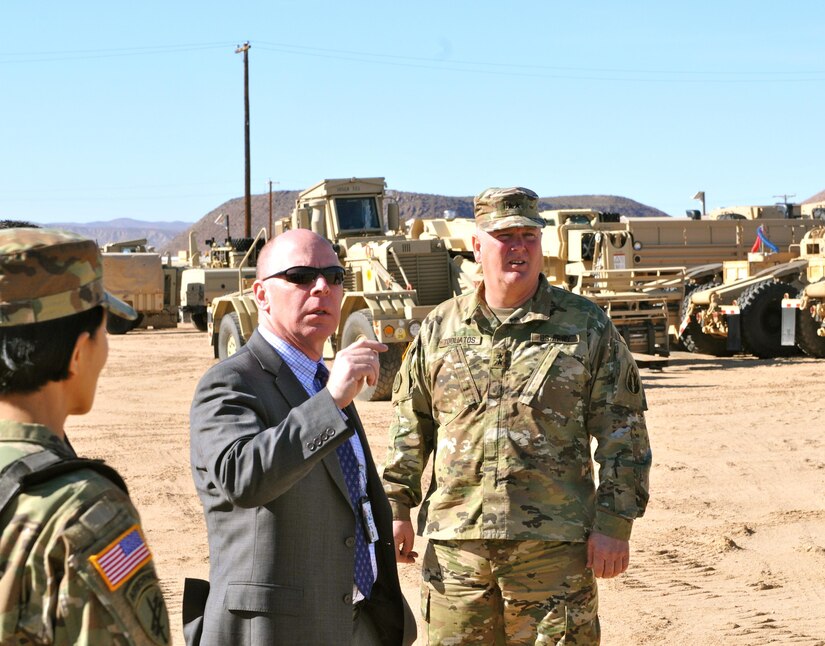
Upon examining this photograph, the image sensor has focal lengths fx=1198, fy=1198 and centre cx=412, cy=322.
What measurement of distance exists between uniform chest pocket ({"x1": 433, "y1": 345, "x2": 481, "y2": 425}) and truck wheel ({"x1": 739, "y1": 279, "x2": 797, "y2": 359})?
1483cm

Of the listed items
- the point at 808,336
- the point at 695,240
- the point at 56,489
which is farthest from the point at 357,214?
the point at 56,489

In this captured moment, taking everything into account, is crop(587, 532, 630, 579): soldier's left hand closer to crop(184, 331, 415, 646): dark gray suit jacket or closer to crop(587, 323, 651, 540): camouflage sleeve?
crop(587, 323, 651, 540): camouflage sleeve

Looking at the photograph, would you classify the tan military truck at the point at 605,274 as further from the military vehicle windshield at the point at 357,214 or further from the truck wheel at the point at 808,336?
the truck wheel at the point at 808,336

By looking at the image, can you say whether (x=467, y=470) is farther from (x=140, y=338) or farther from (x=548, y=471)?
(x=140, y=338)

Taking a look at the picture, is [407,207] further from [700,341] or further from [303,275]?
[303,275]

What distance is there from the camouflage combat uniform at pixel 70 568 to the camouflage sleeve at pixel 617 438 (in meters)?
1.97

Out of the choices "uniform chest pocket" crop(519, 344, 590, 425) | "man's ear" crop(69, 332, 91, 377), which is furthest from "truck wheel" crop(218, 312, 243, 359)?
"man's ear" crop(69, 332, 91, 377)

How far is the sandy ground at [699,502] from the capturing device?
5.92 meters

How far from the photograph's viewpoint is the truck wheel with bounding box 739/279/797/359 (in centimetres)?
1773

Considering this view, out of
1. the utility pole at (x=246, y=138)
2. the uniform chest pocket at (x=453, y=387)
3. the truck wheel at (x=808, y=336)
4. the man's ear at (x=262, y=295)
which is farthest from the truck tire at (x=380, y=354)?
the utility pole at (x=246, y=138)

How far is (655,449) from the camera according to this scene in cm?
1047

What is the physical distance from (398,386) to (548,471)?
2.07ft

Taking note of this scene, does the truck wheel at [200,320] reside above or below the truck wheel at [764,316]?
below

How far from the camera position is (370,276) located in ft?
48.4
